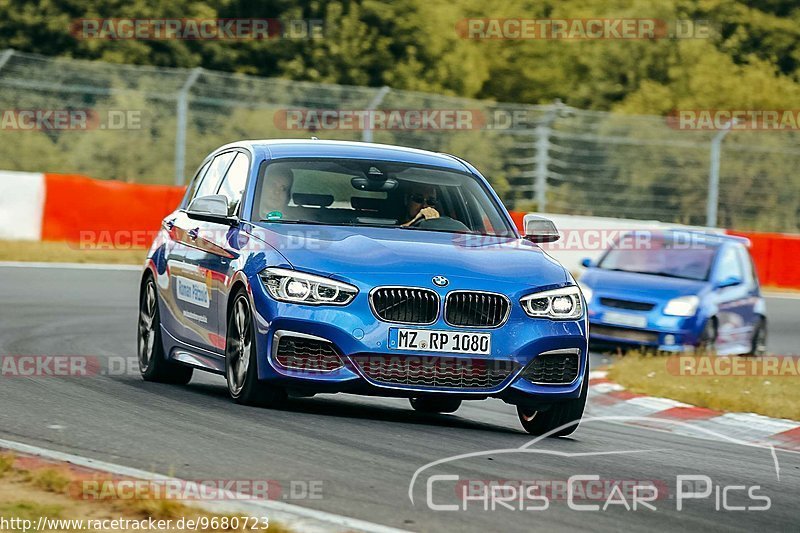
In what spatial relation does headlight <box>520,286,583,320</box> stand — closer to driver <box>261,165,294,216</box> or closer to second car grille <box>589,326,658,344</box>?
driver <box>261,165,294,216</box>

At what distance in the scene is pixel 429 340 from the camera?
8500mm

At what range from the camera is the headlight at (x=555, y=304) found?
873cm

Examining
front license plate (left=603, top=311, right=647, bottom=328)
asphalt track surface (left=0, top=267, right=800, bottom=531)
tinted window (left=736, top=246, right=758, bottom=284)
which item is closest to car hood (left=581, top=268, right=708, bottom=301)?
front license plate (left=603, top=311, right=647, bottom=328)

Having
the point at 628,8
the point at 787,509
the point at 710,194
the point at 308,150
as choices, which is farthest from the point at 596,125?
the point at 628,8

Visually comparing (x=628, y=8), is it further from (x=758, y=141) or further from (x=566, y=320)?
(x=566, y=320)

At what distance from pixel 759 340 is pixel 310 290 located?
37.0 ft

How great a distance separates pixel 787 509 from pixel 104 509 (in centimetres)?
297

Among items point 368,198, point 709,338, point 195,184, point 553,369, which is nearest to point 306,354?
point 553,369

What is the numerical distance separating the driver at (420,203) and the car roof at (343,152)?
0.26m

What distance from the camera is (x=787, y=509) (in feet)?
23.1

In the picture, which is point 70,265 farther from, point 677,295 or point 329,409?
point 329,409

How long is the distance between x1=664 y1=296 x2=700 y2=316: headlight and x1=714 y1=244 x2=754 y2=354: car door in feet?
1.63

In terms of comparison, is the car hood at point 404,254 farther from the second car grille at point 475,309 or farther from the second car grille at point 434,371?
Answer: the second car grille at point 434,371

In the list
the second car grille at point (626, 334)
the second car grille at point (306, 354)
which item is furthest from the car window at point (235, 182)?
the second car grille at point (626, 334)
